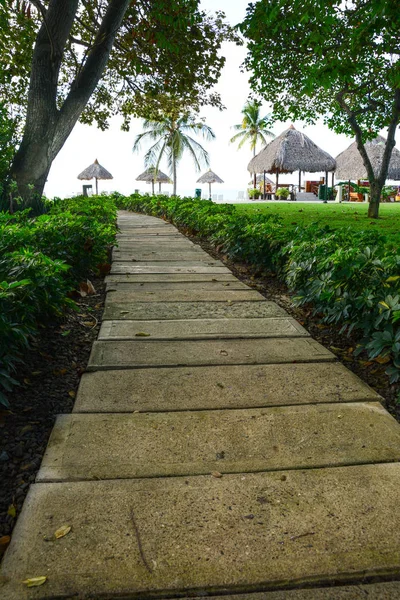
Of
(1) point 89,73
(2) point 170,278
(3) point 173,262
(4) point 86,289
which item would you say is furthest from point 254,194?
(4) point 86,289

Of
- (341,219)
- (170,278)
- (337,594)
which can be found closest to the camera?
(337,594)

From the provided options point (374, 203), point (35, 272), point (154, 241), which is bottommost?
point (154, 241)

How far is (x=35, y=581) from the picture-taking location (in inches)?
53.2

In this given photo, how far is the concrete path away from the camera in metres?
1.39

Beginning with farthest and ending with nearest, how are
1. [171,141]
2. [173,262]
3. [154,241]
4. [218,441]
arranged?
[171,141] < [154,241] < [173,262] < [218,441]

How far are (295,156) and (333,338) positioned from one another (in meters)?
31.6

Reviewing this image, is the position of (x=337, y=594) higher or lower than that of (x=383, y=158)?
lower

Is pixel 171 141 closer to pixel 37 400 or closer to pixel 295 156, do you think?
pixel 295 156

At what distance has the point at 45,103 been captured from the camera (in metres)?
8.88

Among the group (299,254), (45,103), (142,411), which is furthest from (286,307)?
(45,103)

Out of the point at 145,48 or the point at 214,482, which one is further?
the point at 145,48

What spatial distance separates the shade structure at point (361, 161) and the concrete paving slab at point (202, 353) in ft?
108

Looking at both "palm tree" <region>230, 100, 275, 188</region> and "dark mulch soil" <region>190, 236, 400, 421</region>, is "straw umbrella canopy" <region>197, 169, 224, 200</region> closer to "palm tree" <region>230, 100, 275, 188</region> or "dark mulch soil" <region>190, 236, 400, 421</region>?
"palm tree" <region>230, 100, 275, 188</region>

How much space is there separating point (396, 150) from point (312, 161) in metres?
7.34
